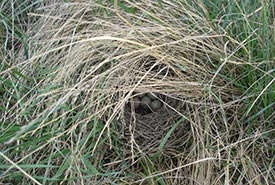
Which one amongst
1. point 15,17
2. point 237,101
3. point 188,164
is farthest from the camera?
point 15,17

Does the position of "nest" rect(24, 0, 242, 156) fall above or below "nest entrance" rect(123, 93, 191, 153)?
above

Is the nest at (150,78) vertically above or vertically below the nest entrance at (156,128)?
above

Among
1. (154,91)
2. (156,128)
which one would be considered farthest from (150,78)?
(156,128)

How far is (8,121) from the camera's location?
124 centimetres

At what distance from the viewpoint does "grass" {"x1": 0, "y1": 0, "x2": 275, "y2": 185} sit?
1.14 meters

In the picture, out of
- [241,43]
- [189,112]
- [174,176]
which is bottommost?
[174,176]

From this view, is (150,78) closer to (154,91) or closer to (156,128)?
(154,91)

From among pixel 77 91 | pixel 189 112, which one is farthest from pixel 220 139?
pixel 77 91

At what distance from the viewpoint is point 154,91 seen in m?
1.20

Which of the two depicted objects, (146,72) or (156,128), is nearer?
(146,72)

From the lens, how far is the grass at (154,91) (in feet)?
3.75

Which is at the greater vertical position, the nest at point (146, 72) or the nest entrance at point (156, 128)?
the nest at point (146, 72)

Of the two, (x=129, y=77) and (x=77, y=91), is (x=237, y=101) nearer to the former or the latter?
(x=129, y=77)

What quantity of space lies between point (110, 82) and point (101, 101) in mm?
53
